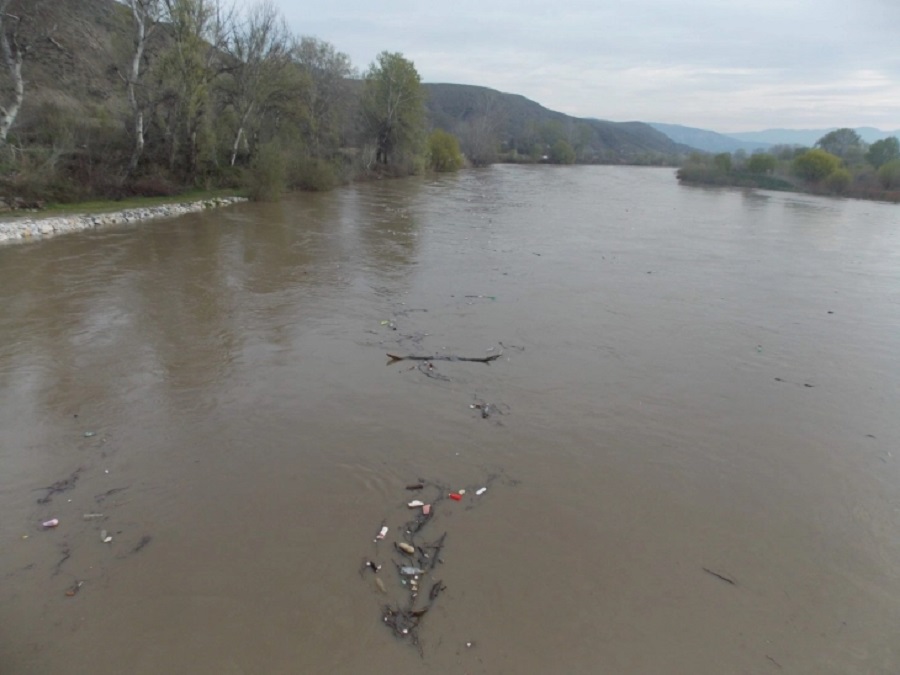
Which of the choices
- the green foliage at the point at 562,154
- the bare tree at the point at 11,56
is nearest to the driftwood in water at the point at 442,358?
the bare tree at the point at 11,56

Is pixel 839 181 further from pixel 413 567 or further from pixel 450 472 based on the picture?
pixel 413 567

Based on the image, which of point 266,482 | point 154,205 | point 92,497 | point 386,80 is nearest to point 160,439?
point 92,497

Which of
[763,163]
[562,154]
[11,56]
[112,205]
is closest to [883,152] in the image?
[763,163]

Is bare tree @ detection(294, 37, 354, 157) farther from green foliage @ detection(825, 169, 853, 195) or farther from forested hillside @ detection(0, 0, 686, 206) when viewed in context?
green foliage @ detection(825, 169, 853, 195)

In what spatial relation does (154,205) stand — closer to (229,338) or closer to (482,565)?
(229,338)

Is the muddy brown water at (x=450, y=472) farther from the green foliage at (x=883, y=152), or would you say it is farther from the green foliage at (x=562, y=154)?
the green foliage at (x=562, y=154)
